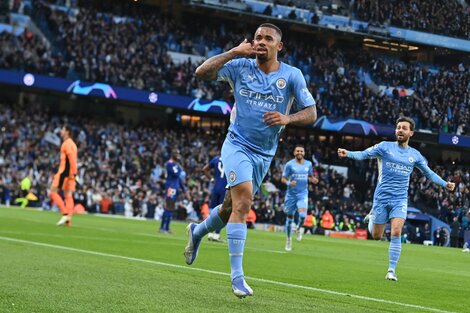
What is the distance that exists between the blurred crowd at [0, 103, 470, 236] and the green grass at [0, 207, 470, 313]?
2460 centimetres

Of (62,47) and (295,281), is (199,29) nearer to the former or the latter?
(62,47)

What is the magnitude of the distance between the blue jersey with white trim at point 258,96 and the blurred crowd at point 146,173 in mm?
32111

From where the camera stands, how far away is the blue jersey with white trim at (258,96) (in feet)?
28.1

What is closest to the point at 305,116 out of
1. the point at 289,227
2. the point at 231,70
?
the point at 231,70

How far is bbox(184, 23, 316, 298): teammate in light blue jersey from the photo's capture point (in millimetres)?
8398

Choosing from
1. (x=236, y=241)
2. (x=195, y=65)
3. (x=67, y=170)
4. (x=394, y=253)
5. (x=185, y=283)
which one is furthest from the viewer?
(x=195, y=65)

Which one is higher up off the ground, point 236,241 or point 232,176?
point 232,176

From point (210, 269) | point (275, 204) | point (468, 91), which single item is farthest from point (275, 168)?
point (210, 269)

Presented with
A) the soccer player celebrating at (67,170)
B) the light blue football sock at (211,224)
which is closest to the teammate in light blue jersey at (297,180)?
the soccer player celebrating at (67,170)

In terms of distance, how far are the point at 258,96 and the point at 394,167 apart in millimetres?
6377

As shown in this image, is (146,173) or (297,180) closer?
(297,180)

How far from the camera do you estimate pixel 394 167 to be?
1439cm

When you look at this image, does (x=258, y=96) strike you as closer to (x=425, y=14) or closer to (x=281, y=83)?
(x=281, y=83)

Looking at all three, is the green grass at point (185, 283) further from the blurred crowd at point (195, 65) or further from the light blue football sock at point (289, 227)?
the blurred crowd at point (195, 65)
